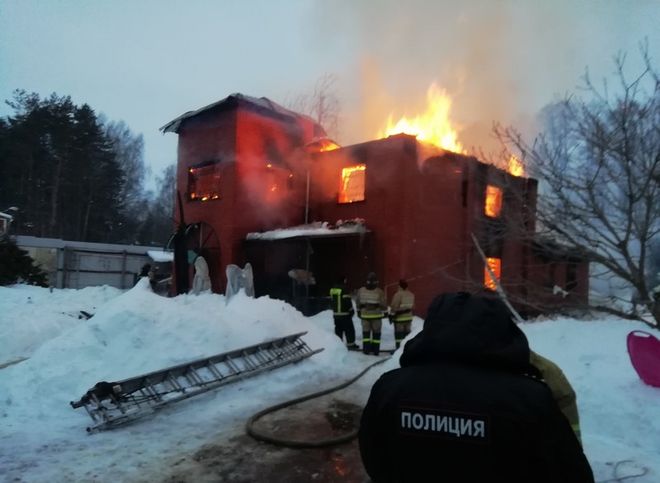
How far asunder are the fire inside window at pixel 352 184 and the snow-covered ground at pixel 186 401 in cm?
705

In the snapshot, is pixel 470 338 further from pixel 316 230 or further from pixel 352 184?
pixel 352 184

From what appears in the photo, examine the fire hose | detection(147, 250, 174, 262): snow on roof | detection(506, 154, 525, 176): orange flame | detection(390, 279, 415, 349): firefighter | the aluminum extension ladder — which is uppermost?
detection(506, 154, 525, 176): orange flame

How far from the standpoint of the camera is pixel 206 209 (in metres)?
17.2

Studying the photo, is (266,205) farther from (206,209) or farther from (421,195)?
(421,195)

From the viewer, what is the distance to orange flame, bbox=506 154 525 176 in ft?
26.7

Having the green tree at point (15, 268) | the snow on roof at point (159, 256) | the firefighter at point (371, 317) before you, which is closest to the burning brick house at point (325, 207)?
the firefighter at point (371, 317)

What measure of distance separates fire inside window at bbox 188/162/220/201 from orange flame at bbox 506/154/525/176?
1080 centimetres

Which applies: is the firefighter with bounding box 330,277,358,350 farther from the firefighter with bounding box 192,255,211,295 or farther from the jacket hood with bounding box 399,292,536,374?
the jacket hood with bounding box 399,292,536,374

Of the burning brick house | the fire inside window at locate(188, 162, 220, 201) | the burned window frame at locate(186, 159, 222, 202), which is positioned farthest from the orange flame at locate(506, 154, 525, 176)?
the fire inside window at locate(188, 162, 220, 201)

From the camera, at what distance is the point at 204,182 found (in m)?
17.6

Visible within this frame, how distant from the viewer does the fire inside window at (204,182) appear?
55.7 ft

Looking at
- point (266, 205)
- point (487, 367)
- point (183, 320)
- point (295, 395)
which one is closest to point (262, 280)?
point (266, 205)

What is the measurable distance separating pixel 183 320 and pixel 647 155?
24.2 feet

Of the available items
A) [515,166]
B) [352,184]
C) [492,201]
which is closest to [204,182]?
[352,184]
